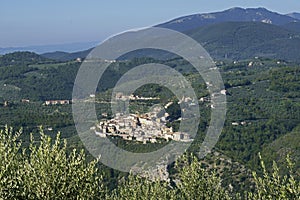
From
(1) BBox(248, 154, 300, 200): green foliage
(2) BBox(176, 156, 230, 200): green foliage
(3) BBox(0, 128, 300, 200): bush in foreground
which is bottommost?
(2) BBox(176, 156, 230, 200): green foliage

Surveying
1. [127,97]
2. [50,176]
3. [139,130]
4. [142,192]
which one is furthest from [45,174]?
[127,97]

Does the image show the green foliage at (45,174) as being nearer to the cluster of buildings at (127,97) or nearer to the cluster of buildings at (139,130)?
the cluster of buildings at (139,130)

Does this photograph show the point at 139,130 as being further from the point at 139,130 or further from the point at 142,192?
the point at 142,192

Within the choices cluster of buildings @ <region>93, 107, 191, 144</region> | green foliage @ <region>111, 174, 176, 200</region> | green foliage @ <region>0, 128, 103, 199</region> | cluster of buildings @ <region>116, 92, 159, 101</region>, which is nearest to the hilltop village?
cluster of buildings @ <region>93, 107, 191, 144</region>

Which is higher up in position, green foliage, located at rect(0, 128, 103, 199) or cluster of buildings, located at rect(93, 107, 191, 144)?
green foliage, located at rect(0, 128, 103, 199)

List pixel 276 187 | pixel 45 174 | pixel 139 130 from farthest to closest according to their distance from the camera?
1. pixel 139 130
2. pixel 276 187
3. pixel 45 174

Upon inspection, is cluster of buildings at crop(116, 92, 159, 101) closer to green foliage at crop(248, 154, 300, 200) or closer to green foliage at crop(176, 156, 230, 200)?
green foliage at crop(176, 156, 230, 200)

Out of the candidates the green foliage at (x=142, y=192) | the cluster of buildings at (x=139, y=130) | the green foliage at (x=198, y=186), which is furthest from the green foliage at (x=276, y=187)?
the cluster of buildings at (x=139, y=130)

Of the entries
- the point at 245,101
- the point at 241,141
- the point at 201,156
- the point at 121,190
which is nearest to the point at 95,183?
the point at 121,190

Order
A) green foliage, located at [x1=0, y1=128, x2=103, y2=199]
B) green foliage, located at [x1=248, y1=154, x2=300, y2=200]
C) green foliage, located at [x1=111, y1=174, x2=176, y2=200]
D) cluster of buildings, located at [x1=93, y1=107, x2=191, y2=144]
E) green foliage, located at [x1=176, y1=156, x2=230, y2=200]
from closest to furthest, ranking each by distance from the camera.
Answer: green foliage, located at [x1=0, y1=128, x2=103, y2=199] → green foliage, located at [x1=248, y1=154, x2=300, y2=200] → green foliage, located at [x1=111, y1=174, x2=176, y2=200] → green foliage, located at [x1=176, y1=156, x2=230, y2=200] → cluster of buildings, located at [x1=93, y1=107, x2=191, y2=144]
